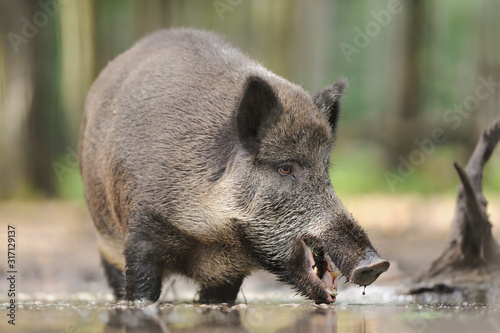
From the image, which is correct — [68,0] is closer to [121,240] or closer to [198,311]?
[121,240]

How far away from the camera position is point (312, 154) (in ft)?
20.0

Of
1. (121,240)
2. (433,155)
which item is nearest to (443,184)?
(433,155)

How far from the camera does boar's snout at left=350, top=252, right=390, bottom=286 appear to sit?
517cm

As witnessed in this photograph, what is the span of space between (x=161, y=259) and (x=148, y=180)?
688 millimetres

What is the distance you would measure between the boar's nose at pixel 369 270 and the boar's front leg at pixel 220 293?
1.86 m

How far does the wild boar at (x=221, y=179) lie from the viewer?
581cm

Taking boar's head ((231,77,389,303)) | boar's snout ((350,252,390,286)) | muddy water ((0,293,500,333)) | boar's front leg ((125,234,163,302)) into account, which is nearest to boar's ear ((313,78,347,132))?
boar's head ((231,77,389,303))

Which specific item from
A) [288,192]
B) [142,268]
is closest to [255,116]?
[288,192]

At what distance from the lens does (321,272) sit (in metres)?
5.75
